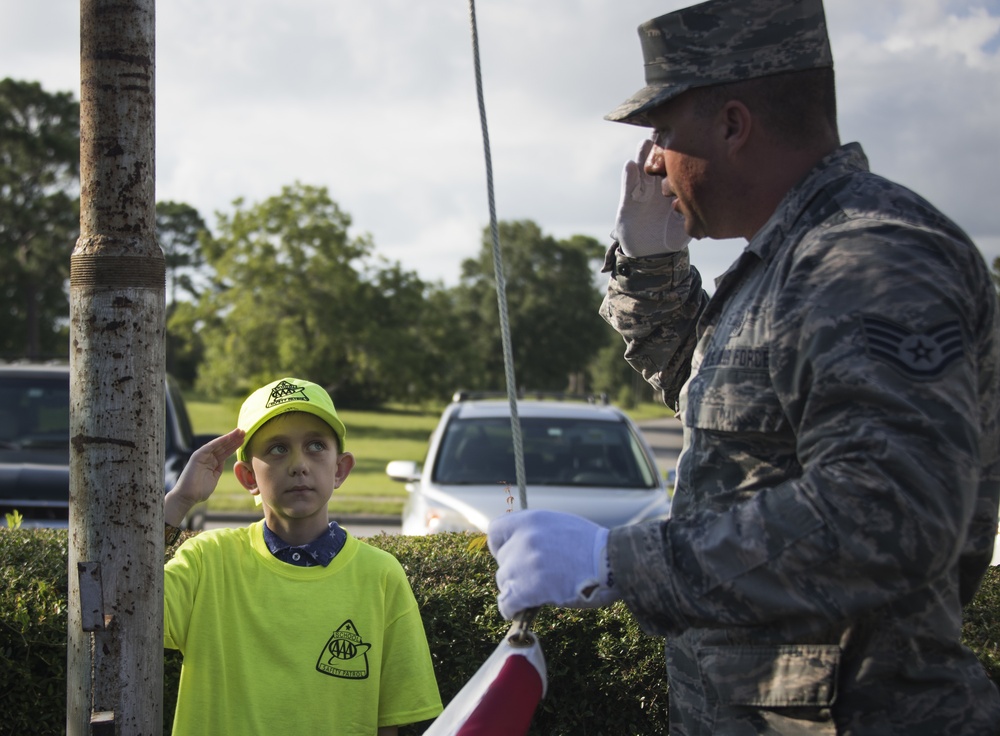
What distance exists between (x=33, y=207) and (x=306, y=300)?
24124mm

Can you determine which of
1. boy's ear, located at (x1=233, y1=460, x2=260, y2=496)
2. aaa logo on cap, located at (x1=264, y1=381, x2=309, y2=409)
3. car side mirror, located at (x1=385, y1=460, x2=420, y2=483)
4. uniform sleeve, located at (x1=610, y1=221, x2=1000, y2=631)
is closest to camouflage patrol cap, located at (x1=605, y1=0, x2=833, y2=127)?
uniform sleeve, located at (x1=610, y1=221, x2=1000, y2=631)

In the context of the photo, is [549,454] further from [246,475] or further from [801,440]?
[801,440]

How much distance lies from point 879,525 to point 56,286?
55.4 m

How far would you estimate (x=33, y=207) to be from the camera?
51.6 m

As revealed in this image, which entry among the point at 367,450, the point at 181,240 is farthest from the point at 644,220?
the point at 181,240

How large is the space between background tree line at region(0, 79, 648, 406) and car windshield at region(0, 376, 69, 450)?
4.97 feet

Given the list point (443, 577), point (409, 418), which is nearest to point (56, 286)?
point (409, 418)

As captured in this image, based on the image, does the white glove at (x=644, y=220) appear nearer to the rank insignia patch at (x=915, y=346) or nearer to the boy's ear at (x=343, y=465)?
the boy's ear at (x=343, y=465)

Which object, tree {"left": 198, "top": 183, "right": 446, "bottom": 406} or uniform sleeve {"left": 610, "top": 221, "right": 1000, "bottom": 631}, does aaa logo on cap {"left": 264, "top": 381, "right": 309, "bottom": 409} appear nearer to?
uniform sleeve {"left": 610, "top": 221, "right": 1000, "bottom": 631}

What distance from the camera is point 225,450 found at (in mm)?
2812

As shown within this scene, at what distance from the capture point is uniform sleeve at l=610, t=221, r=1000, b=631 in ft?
4.97

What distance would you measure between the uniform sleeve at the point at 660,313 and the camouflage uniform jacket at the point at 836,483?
614 mm

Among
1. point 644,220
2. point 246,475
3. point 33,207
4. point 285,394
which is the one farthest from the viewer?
point 33,207

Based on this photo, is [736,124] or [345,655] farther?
[345,655]
